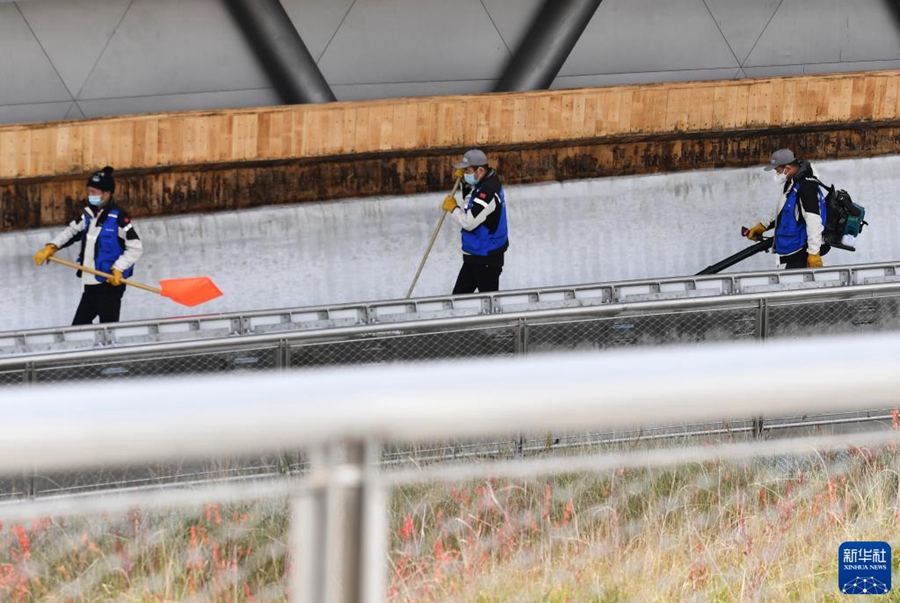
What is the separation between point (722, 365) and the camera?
6.32 ft

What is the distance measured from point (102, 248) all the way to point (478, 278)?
295 centimetres

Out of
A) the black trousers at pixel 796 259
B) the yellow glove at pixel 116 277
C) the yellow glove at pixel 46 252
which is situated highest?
the black trousers at pixel 796 259

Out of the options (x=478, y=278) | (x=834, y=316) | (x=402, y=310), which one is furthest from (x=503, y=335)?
(x=478, y=278)

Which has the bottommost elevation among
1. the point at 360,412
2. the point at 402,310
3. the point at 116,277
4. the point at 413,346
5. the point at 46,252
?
the point at 360,412

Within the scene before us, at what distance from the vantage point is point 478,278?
38.9 feet

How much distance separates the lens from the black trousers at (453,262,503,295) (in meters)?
11.8

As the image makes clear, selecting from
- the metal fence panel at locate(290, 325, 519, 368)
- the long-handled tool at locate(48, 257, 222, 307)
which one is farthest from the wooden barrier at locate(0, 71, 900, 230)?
the metal fence panel at locate(290, 325, 519, 368)

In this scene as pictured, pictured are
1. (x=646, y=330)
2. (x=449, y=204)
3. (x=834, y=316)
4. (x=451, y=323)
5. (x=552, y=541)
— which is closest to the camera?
(x=552, y=541)

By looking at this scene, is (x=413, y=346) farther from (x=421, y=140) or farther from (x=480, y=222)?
(x=421, y=140)

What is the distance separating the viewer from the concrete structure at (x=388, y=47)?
13.3 m

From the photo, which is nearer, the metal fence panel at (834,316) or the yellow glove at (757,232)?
the metal fence panel at (834,316)

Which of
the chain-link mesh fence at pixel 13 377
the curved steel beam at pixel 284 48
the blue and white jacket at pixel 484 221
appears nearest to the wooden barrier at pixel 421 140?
the curved steel beam at pixel 284 48

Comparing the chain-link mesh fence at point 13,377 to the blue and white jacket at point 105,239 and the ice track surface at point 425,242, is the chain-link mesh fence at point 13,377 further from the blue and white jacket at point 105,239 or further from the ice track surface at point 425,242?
the ice track surface at point 425,242

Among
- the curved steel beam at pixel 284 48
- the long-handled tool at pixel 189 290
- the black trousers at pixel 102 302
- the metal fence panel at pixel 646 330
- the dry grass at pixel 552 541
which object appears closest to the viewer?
the dry grass at pixel 552 541
